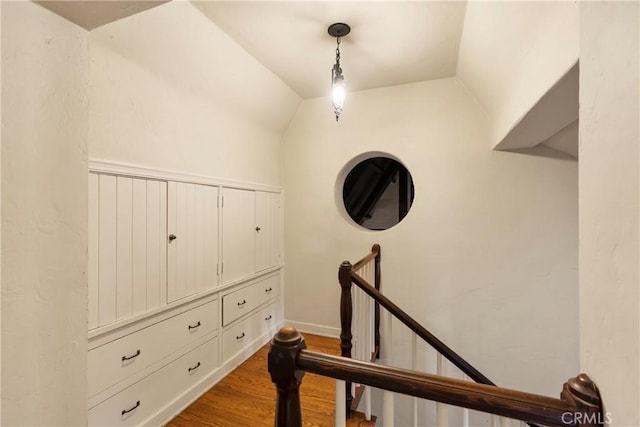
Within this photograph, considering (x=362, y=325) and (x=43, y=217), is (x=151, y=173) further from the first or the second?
(x=362, y=325)

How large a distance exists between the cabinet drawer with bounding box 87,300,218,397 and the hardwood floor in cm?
43

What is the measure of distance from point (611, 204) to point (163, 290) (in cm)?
206

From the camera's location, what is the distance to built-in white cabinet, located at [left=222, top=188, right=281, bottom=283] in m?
2.44

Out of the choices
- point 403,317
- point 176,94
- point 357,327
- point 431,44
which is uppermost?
point 431,44

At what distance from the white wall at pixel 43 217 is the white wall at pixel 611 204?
52.9 inches

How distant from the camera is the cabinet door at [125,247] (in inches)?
57.9

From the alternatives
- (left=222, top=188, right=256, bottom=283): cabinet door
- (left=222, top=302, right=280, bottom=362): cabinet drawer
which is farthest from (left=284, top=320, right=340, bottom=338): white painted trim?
(left=222, top=188, right=256, bottom=283): cabinet door

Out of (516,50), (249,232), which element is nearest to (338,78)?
(516,50)

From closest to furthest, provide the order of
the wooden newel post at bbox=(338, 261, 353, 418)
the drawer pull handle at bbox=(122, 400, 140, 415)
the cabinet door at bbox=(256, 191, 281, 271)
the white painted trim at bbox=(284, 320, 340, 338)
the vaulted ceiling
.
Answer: the vaulted ceiling, the drawer pull handle at bbox=(122, 400, 140, 415), the wooden newel post at bbox=(338, 261, 353, 418), the cabinet door at bbox=(256, 191, 281, 271), the white painted trim at bbox=(284, 320, 340, 338)

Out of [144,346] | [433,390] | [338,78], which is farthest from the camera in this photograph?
[338,78]

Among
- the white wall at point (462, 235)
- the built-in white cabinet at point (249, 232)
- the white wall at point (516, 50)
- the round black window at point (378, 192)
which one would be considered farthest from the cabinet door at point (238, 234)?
the white wall at point (516, 50)

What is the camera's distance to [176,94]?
1928mm

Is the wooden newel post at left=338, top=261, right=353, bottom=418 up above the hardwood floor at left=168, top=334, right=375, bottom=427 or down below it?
above

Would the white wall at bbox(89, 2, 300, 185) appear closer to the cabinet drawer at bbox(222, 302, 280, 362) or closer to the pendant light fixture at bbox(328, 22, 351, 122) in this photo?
the pendant light fixture at bbox(328, 22, 351, 122)
